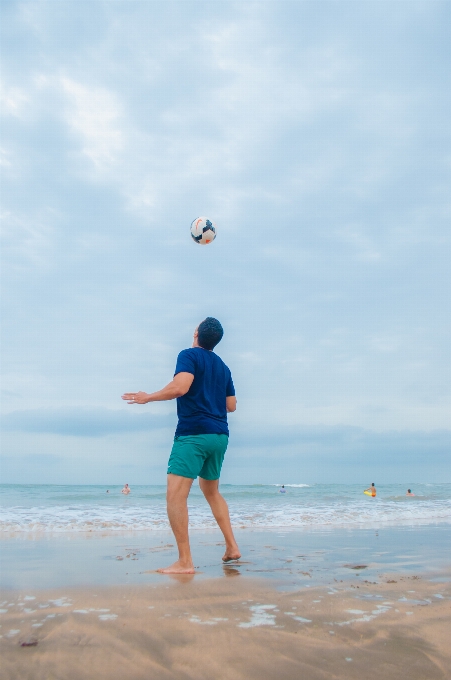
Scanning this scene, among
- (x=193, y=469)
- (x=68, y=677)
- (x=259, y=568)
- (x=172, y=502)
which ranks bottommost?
(x=68, y=677)

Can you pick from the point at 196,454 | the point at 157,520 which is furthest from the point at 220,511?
the point at 157,520

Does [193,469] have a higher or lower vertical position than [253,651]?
higher

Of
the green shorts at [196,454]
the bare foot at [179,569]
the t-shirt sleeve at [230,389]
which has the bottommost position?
the bare foot at [179,569]

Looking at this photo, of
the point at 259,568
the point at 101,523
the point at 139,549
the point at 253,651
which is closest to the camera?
the point at 253,651

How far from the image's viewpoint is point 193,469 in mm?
4402

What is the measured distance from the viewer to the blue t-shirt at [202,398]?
4.52 meters

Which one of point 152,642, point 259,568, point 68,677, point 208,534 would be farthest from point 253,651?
point 208,534

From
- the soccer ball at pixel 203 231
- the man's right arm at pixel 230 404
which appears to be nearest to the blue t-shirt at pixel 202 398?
the man's right arm at pixel 230 404

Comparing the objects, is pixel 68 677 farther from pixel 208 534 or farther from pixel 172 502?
pixel 208 534

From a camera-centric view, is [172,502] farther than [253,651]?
Yes

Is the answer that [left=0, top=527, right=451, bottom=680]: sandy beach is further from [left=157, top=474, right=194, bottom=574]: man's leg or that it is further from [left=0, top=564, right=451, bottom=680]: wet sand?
[left=157, top=474, right=194, bottom=574]: man's leg

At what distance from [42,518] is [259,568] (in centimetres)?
682

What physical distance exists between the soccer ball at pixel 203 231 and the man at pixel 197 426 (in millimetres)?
1708

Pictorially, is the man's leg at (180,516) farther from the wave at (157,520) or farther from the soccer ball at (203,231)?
the wave at (157,520)
